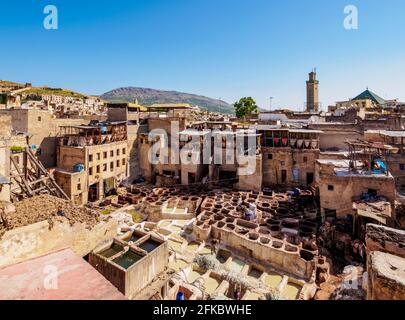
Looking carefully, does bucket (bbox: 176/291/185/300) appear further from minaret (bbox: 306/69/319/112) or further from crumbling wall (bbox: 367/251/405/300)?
minaret (bbox: 306/69/319/112)

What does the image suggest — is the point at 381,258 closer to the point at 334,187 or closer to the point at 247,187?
the point at 334,187

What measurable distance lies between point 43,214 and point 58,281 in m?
6.25

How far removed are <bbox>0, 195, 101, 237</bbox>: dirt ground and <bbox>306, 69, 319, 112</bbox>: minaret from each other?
73.5 m

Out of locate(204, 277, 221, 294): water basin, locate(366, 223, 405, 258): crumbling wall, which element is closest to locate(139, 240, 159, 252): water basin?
locate(204, 277, 221, 294): water basin

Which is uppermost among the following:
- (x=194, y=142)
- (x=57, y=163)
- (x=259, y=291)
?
(x=194, y=142)

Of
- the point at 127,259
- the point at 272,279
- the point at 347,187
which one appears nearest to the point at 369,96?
the point at 347,187

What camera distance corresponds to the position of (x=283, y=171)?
3244 cm

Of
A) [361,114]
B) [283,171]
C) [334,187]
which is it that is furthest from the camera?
[361,114]

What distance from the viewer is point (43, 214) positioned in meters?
13.8

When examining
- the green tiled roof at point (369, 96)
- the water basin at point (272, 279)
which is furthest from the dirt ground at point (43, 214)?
the green tiled roof at point (369, 96)
